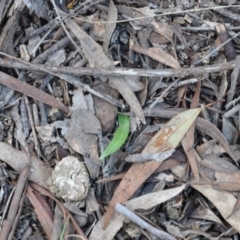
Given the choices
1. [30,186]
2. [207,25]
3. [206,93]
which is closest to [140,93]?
[206,93]

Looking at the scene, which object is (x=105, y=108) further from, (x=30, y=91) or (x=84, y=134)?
(x=30, y=91)

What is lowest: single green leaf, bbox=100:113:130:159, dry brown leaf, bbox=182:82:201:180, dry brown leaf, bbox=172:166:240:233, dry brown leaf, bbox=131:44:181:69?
dry brown leaf, bbox=172:166:240:233

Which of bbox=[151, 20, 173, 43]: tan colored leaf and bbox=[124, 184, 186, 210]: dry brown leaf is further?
bbox=[151, 20, 173, 43]: tan colored leaf

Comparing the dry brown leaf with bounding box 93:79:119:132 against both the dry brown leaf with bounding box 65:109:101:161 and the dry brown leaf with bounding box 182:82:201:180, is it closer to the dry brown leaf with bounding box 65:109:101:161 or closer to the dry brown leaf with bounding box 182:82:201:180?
the dry brown leaf with bounding box 65:109:101:161

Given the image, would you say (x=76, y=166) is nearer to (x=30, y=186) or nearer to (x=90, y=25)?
(x=30, y=186)

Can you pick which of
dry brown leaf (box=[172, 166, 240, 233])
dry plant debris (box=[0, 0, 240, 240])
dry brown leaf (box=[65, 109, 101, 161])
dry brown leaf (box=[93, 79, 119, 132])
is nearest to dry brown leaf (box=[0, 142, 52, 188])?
dry plant debris (box=[0, 0, 240, 240])

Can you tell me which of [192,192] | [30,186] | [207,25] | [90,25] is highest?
[90,25]

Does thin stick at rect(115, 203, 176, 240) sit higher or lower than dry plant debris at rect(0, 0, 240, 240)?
lower
